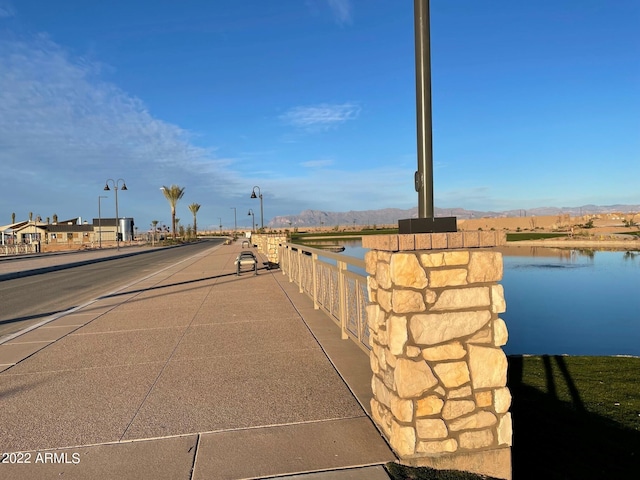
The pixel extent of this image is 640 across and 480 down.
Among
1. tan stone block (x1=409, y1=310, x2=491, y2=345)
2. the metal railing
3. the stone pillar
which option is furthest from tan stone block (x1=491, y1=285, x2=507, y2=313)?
the metal railing

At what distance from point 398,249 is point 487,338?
37.7 inches

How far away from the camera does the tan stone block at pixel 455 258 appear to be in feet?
11.7

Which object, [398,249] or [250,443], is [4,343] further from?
[398,249]

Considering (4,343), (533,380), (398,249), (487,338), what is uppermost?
(398,249)

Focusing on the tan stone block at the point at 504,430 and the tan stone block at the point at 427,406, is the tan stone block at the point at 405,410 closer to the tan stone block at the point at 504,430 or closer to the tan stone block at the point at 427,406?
the tan stone block at the point at 427,406

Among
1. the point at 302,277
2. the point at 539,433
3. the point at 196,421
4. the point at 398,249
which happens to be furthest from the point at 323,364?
the point at 302,277

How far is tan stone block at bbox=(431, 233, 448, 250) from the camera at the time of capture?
357 cm

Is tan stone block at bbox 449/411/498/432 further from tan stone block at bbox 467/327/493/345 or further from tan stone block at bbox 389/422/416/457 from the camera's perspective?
tan stone block at bbox 467/327/493/345

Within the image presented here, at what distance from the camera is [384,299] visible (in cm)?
376

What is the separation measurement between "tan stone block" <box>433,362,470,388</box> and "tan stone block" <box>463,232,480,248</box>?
0.88 m

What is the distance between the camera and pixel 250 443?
152 inches

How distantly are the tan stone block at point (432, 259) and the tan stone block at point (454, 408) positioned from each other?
1.00 m

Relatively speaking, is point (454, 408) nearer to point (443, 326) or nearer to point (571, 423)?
point (443, 326)

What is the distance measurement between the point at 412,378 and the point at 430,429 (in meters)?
0.40
